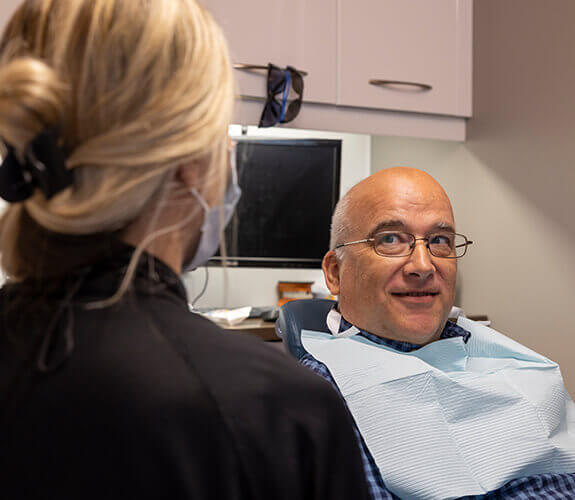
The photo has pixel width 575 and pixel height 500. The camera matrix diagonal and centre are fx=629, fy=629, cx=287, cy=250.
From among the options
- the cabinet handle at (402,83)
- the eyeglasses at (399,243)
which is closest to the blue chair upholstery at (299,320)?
the eyeglasses at (399,243)

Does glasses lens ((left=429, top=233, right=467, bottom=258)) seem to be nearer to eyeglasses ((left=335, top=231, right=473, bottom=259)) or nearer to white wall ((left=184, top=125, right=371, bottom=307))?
eyeglasses ((left=335, top=231, right=473, bottom=259))

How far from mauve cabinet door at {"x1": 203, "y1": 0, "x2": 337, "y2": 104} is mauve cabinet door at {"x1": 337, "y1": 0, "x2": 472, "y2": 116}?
0.17 feet

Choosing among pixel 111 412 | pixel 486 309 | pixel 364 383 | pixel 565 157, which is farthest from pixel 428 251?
pixel 111 412

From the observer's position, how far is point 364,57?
2.14 m

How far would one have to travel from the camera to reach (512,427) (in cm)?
128

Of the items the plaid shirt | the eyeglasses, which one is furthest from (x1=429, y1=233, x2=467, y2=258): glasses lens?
the plaid shirt

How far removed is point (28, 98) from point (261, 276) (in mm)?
2145

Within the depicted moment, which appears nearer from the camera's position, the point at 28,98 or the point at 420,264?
the point at 28,98

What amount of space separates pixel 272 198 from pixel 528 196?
0.96 metres

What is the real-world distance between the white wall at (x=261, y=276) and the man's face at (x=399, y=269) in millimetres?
Result: 1075

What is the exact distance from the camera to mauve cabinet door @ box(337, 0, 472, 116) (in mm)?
2127

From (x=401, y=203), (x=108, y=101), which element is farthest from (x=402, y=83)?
(x=108, y=101)

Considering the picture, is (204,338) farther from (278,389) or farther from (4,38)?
(4,38)

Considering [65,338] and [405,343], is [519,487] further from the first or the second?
[65,338]
